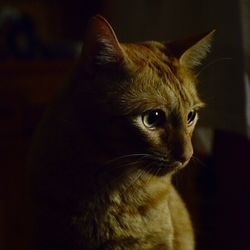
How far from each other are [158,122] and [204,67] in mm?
261

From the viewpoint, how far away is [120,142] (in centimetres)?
97

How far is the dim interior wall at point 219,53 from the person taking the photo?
108 cm

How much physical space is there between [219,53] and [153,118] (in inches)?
10.5

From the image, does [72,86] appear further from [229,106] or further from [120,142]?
[229,106]

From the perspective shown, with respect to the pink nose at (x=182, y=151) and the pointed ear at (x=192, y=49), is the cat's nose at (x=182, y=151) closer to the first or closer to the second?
the pink nose at (x=182, y=151)

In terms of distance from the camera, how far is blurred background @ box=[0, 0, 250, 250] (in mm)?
1105

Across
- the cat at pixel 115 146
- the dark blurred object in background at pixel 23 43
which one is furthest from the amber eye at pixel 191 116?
the dark blurred object in background at pixel 23 43

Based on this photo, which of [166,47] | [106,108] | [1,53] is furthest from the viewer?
[1,53]

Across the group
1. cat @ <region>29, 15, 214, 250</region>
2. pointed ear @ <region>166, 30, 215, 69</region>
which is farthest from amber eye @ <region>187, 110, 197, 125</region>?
pointed ear @ <region>166, 30, 215, 69</region>

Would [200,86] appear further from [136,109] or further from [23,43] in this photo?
[23,43]

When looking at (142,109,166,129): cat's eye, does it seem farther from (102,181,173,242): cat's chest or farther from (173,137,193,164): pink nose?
(102,181,173,242): cat's chest

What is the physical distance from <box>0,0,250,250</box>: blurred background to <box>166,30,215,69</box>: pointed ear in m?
0.05

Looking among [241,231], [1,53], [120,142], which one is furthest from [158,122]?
[1,53]

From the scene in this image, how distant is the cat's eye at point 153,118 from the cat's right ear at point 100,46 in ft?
0.36
